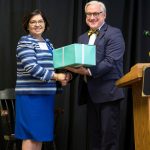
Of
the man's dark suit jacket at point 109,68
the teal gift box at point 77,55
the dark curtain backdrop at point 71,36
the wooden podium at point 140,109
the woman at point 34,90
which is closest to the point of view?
the wooden podium at point 140,109

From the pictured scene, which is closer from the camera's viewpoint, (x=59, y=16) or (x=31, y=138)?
(x=31, y=138)

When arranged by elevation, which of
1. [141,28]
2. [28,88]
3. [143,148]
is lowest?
[143,148]

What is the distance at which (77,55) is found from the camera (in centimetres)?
222

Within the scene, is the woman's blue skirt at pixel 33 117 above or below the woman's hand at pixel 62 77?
below

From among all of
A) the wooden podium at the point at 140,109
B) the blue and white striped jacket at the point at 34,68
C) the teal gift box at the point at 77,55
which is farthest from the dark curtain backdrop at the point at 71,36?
the wooden podium at the point at 140,109

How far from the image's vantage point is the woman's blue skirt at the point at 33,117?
266 cm

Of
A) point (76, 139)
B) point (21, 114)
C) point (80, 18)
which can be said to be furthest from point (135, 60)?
point (21, 114)

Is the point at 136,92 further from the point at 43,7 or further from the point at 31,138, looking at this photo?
the point at 43,7

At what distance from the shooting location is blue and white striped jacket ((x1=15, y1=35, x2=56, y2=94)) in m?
2.57

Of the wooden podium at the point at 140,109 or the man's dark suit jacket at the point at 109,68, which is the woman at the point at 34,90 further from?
the wooden podium at the point at 140,109

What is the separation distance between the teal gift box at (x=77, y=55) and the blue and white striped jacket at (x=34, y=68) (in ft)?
0.92

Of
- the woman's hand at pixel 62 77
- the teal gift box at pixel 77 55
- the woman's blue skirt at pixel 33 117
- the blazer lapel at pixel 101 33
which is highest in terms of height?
the blazer lapel at pixel 101 33

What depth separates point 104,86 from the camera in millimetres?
2553

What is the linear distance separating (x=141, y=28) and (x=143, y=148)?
211cm
